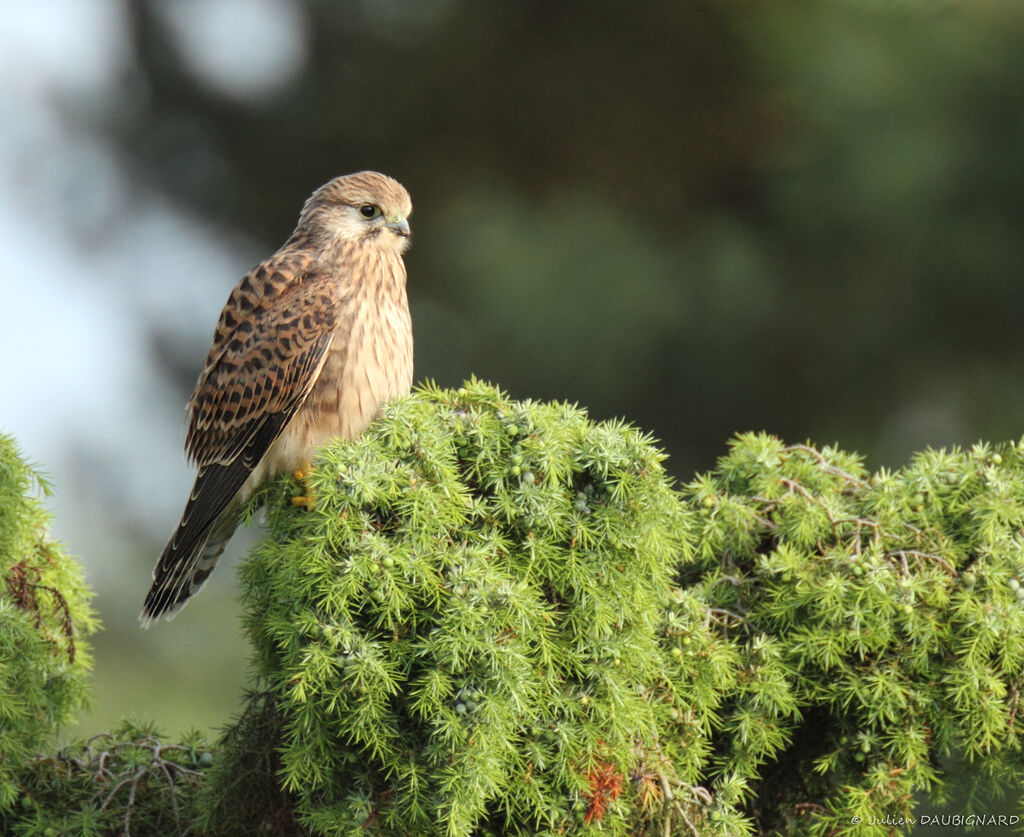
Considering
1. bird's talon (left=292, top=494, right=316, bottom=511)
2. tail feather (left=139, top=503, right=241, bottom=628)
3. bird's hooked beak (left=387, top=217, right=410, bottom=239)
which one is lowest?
bird's talon (left=292, top=494, right=316, bottom=511)

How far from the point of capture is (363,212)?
3.88 metres

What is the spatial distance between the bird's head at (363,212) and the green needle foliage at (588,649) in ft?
3.20

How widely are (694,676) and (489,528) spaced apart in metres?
0.64

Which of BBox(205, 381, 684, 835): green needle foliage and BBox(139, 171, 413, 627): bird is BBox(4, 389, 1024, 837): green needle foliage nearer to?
BBox(205, 381, 684, 835): green needle foliage

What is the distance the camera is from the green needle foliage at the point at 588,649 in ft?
8.07

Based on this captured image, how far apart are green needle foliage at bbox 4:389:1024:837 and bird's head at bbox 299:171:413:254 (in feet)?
3.20

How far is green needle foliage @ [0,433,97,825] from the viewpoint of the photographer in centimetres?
297

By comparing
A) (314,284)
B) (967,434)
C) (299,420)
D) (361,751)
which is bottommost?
(361,751)

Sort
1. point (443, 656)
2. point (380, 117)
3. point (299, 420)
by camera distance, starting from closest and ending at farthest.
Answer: point (443, 656)
point (299, 420)
point (380, 117)

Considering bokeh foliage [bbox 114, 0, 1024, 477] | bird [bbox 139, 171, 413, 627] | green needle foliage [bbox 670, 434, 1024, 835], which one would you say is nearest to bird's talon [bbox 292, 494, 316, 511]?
bird [bbox 139, 171, 413, 627]

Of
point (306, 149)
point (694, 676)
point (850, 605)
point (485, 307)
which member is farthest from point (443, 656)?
point (306, 149)

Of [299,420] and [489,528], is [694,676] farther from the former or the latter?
[299,420]

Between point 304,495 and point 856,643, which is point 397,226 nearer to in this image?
point 304,495

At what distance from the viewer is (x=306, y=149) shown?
752 centimetres
